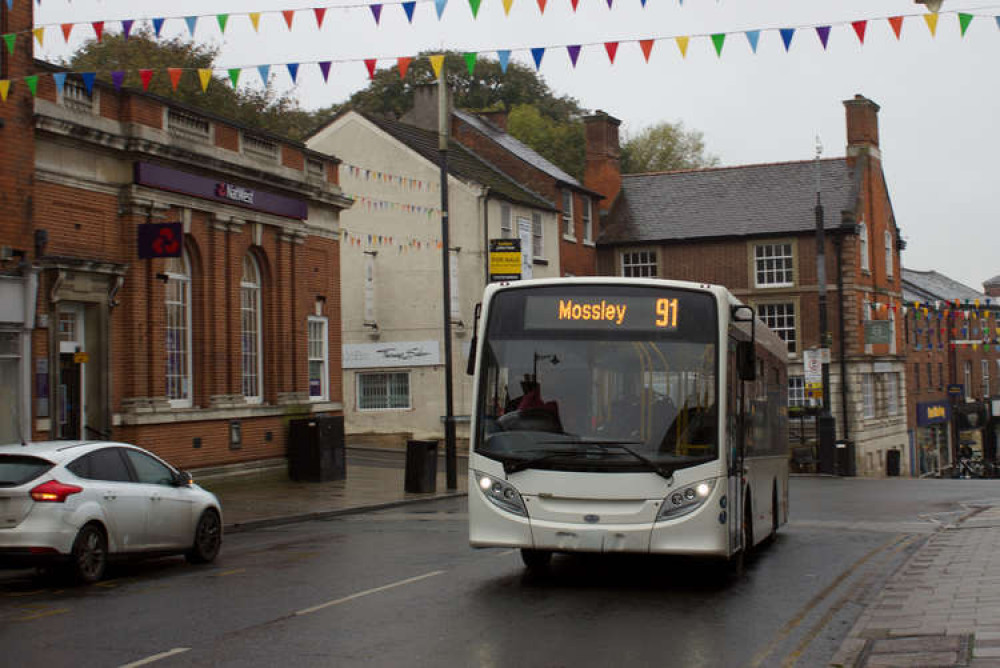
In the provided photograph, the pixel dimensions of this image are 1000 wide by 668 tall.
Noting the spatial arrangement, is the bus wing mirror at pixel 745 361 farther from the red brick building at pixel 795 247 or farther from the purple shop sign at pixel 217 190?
the red brick building at pixel 795 247

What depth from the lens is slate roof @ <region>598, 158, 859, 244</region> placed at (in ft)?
165

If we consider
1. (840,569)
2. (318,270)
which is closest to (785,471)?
(840,569)

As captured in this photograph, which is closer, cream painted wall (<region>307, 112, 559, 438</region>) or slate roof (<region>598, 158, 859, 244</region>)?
cream painted wall (<region>307, 112, 559, 438</region>)

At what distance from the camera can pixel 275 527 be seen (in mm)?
19859

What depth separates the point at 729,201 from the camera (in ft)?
171

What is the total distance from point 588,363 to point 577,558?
353 centimetres

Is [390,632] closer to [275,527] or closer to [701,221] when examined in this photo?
[275,527]

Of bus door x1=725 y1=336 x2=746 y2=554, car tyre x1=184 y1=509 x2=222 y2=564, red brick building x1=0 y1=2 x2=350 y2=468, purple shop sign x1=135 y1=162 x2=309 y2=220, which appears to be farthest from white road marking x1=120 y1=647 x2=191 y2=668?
purple shop sign x1=135 y1=162 x2=309 y2=220

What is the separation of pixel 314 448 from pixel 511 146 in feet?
74.8

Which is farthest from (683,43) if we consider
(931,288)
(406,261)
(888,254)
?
(931,288)

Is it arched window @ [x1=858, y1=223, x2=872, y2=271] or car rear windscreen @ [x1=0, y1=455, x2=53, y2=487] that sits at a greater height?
arched window @ [x1=858, y1=223, x2=872, y2=271]

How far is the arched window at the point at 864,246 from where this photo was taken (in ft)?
168

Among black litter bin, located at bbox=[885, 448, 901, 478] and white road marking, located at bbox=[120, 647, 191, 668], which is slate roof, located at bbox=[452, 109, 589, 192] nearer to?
black litter bin, located at bbox=[885, 448, 901, 478]

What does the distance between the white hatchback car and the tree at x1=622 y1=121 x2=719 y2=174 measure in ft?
212
